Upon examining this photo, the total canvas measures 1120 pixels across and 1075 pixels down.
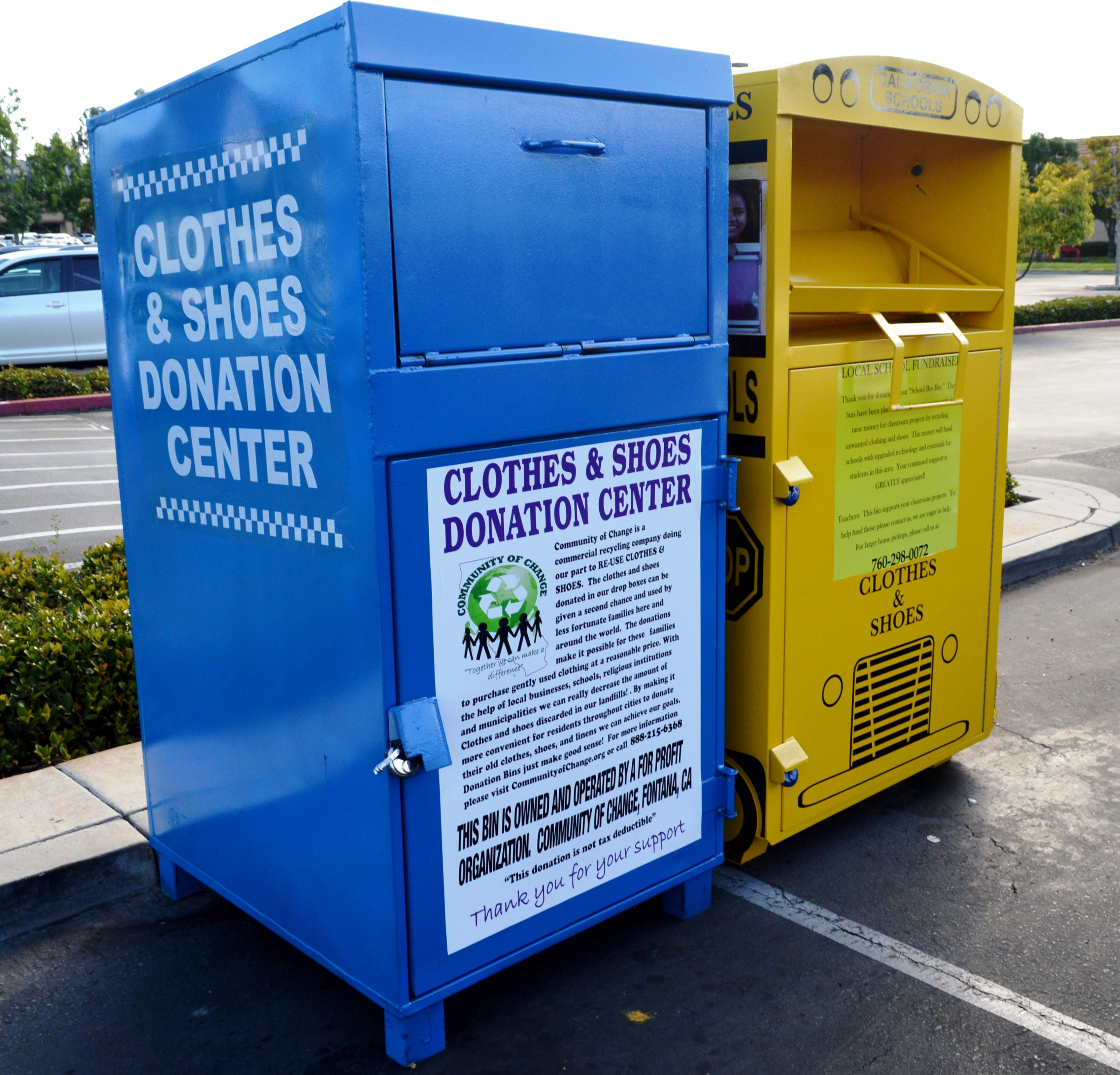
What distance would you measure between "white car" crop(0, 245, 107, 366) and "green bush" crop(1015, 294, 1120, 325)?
18.0 m

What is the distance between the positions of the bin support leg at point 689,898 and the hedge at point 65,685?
1782 millimetres

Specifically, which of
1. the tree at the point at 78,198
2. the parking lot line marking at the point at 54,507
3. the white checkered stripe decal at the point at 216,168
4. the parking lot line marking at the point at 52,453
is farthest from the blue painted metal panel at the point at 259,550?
the tree at the point at 78,198

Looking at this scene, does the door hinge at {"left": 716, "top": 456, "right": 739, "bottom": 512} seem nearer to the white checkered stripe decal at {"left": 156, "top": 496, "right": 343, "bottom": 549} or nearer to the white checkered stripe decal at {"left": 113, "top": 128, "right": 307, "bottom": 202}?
the white checkered stripe decal at {"left": 156, "top": 496, "right": 343, "bottom": 549}

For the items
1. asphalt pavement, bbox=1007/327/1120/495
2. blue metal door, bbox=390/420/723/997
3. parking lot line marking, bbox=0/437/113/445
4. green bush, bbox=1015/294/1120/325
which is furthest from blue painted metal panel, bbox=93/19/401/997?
green bush, bbox=1015/294/1120/325

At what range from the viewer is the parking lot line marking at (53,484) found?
8.92 m

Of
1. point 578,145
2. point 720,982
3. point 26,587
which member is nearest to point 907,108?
point 578,145

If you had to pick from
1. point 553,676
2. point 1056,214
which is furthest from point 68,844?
point 1056,214

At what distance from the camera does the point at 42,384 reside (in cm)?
1352

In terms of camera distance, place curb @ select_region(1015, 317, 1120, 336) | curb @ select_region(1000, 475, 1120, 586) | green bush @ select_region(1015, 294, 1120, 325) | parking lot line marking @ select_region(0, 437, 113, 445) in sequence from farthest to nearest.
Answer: green bush @ select_region(1015, 294, 1120, 325) < curb @ select_region(1015, 317, 1120, 336) < parking lot line marking @ select_region(0, 437, 113, 445) < curb @ select_region(1000, 475, 1120, 586)

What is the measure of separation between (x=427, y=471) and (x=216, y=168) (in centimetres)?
80

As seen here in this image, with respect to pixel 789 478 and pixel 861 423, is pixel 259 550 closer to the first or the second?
pixel 789 478

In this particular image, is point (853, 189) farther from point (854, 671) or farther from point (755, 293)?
point (854, 671)

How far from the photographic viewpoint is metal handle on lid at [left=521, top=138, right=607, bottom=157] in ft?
7.30

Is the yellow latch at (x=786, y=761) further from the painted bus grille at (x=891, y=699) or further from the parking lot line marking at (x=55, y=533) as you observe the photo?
the parking lot line marking at (x=55, y=533)
